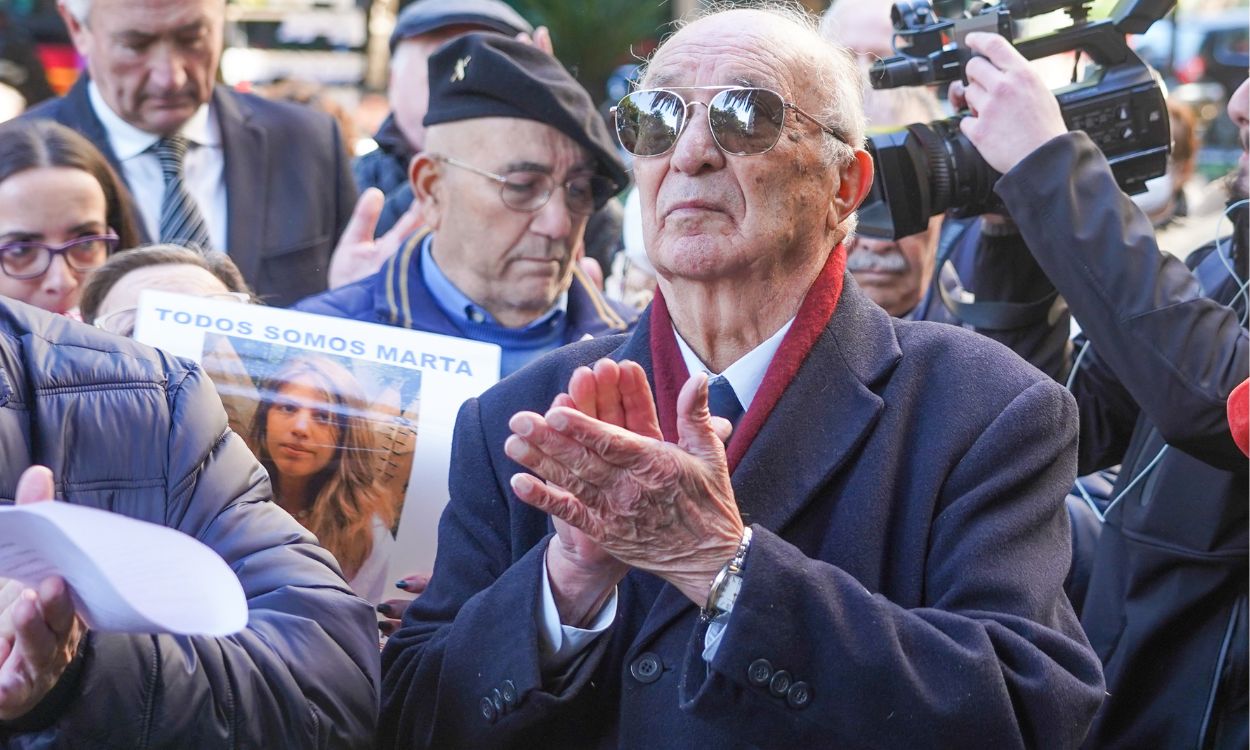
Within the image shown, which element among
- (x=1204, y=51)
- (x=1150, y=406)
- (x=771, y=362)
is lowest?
(x=1204, y=51)

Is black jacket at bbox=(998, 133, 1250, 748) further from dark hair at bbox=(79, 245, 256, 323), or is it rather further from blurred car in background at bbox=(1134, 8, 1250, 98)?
→ blurred car in background at bbox=(1134, 8, 1250, 98)

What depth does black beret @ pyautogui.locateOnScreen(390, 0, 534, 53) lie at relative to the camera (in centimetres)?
489

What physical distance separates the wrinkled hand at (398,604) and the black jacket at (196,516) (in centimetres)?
49

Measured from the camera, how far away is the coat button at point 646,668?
85.0 inches

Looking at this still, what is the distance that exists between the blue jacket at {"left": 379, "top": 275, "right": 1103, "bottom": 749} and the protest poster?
14.5 inches

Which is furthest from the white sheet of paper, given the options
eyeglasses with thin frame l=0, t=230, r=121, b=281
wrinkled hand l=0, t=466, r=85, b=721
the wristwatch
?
eyeglasses with thin frame l=0, t=230, r=121, b=281

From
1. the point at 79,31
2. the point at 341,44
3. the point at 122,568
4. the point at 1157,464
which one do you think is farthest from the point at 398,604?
the point at 341,44

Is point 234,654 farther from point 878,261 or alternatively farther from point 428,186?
point 878,261

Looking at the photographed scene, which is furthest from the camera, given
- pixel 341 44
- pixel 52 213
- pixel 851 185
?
pixel 341 44

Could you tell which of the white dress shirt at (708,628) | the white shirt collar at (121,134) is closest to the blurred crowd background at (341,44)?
the white shirt collar at (121,134)

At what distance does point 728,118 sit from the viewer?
2.35 meters

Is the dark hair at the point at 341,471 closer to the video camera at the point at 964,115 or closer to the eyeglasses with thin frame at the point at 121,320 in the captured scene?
the eyeglasses with thin frame at the point at 121,320

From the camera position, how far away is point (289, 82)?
710 cm

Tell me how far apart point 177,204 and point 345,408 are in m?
1.91
